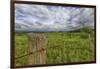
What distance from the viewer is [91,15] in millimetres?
2576

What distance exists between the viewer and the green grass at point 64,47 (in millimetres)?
2311

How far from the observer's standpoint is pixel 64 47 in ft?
8.13

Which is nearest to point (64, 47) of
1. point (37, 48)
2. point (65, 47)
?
point (65, 47)

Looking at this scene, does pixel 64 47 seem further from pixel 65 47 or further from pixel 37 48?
pixel 37 48

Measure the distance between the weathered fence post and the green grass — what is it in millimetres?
53

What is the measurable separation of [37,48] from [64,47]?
0.39 meters

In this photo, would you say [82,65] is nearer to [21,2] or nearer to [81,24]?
[81,24]

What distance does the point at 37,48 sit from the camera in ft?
7.75

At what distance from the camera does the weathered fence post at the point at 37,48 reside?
7.70 ft

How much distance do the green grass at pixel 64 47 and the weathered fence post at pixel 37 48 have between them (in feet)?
0.17

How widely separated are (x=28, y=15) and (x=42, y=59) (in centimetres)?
62

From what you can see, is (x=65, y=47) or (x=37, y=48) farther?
(x=65, y=47)

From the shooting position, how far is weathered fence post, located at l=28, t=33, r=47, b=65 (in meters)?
2.35
